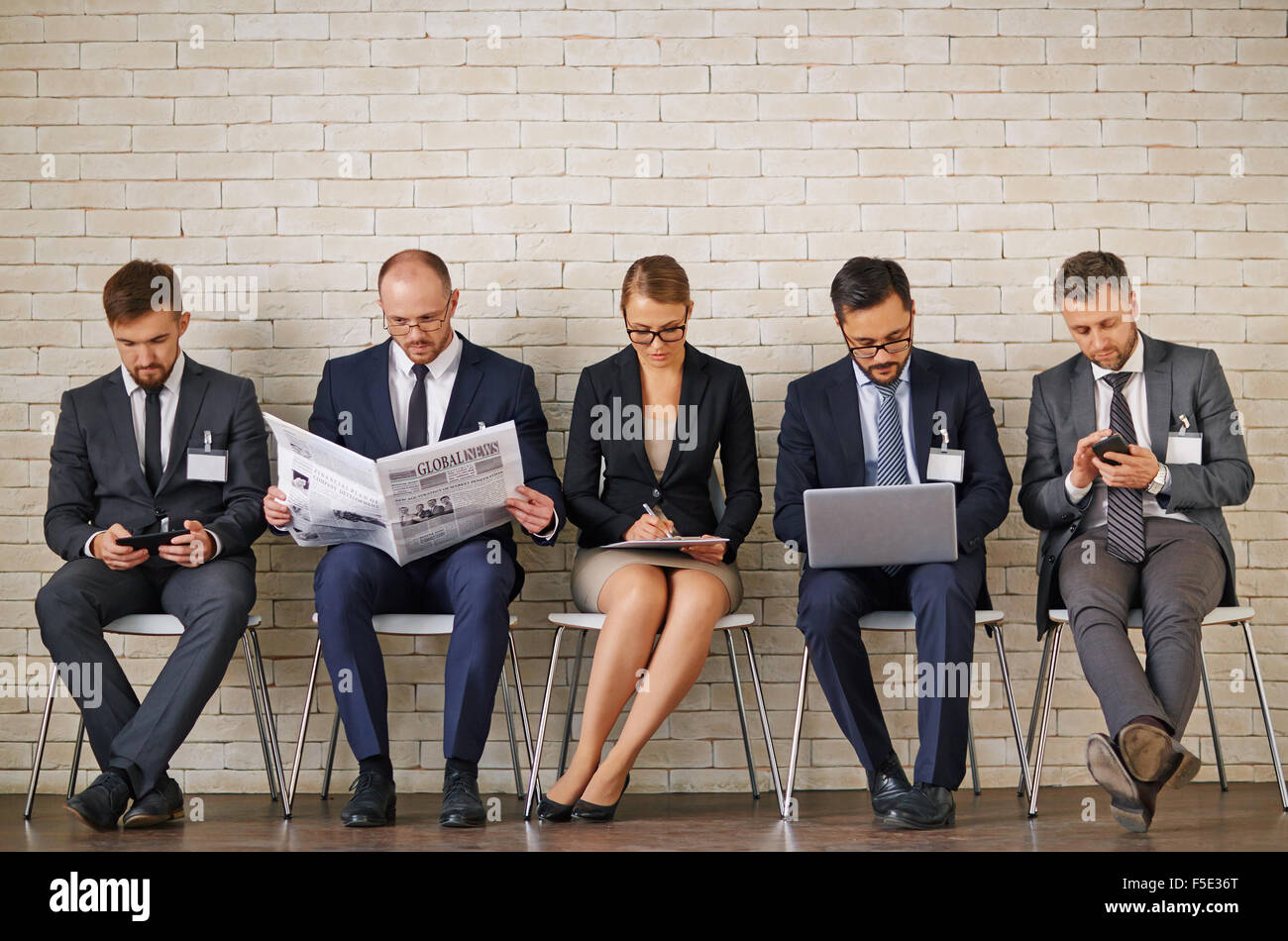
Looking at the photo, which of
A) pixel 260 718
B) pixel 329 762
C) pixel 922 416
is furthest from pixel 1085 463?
pixel 260 718

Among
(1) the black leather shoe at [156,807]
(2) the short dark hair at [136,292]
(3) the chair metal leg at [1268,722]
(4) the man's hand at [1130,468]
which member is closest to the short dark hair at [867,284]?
(4) the man's hand at [1130,468]

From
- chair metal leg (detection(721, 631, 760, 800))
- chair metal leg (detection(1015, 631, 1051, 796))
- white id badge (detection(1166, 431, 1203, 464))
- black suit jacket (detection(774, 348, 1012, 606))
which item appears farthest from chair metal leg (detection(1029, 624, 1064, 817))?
chair metal leg (detection(721, 631, 760, 800))

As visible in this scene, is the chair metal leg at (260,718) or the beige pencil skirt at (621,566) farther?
the chair metal leg at (260,718)

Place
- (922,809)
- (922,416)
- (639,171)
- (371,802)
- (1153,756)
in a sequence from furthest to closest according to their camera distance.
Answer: (639,171)
(922,416)
(371,802)
(922,809)
(1153,756)

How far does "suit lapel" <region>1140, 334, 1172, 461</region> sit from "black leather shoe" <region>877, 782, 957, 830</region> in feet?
3.99

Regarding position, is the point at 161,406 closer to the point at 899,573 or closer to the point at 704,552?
the point at 704,552

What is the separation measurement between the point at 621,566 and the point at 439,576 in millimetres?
516

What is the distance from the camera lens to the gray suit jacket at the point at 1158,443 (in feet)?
10.8

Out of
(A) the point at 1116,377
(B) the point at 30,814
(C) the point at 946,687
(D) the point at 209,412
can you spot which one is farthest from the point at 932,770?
(B) the point at 30,814

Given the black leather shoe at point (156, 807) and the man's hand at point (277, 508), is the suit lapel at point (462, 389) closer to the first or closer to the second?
the man's hand at point (277, 508)

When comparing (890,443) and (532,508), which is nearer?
(532,508)

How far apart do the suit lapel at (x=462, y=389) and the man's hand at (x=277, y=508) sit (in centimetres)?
52

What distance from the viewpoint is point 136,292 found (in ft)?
11.5

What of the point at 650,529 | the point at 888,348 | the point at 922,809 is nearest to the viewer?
the point at 922,809
